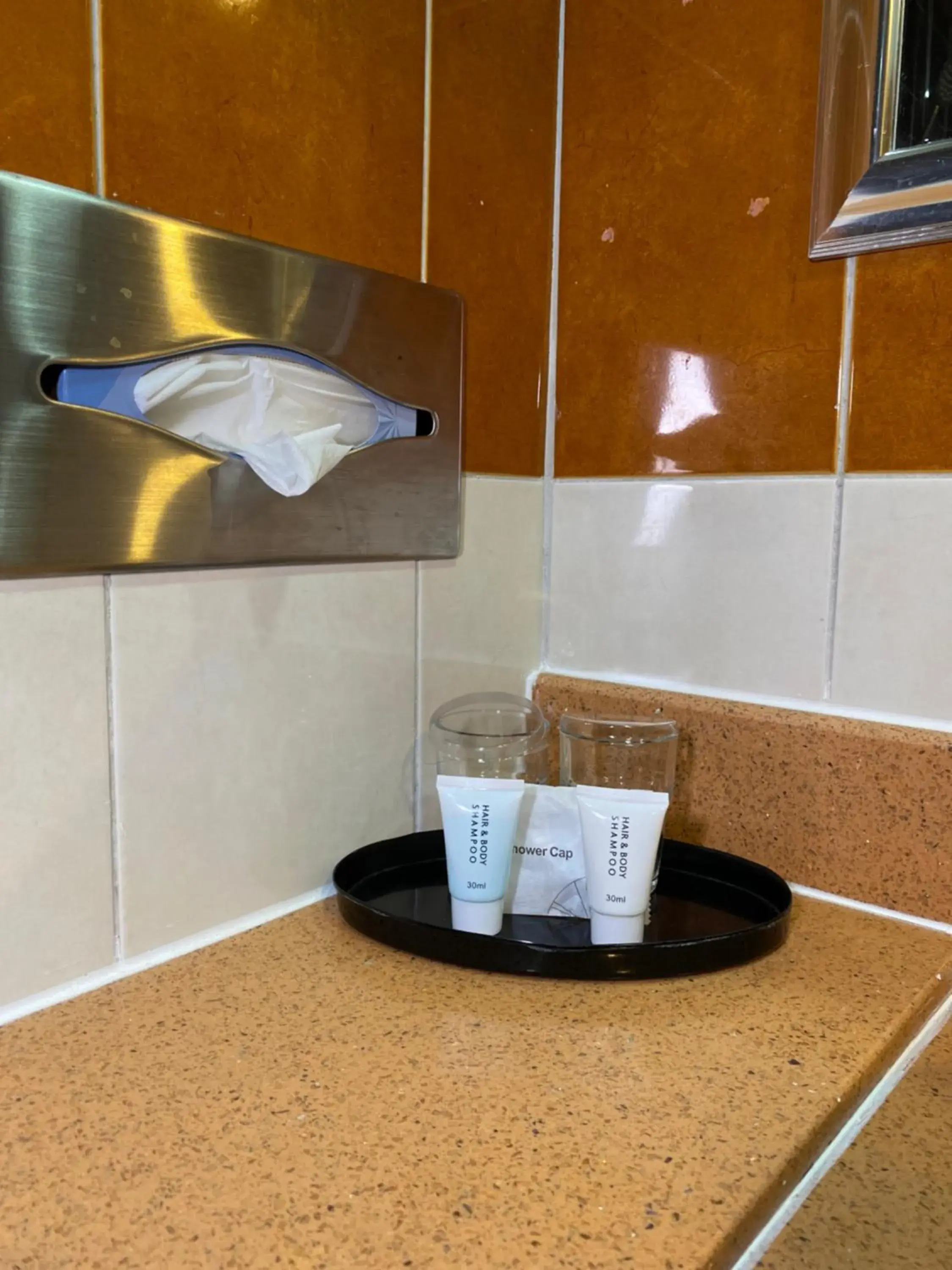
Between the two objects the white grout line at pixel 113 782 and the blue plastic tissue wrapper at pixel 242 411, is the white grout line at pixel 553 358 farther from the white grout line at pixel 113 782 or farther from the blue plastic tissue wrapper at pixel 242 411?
the white grout line at pixel 113 782

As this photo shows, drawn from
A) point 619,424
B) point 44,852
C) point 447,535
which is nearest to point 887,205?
point 619,424

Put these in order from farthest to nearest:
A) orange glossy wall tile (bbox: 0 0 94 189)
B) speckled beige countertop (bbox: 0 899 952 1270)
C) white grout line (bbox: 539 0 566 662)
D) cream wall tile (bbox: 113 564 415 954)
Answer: white grout line (bbox: 539 0 566 662), cream wall tile (bbox: 113 564 415 954), orange glossy wall tile (bbox: 0 0 94 189), speckled beige countertop (bbox: 0 899 952 1270)

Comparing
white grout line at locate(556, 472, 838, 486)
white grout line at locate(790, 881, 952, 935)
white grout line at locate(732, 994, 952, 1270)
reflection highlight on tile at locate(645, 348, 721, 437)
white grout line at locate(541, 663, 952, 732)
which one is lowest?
white grout line at locate(732, 994, 952, 1270)

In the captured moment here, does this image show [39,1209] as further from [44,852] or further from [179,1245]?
[44,852]

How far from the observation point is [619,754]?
739 millimetres

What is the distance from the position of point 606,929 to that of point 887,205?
53cm

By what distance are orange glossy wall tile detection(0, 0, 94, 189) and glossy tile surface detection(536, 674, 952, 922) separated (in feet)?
1.83

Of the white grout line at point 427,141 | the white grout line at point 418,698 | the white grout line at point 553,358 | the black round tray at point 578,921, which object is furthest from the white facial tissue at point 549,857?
the white grout line at point 427,141

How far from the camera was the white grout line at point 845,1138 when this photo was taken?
433 millimetres

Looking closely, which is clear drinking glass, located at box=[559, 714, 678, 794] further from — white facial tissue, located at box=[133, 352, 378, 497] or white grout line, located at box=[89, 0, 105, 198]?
white grout line, located at box=[89, 0, 105, 198]

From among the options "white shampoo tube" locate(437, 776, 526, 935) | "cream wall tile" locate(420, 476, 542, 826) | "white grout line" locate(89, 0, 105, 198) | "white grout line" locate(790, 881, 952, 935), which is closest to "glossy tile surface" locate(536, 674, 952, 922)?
"white grout line" locate(790, 881, 952, 935)

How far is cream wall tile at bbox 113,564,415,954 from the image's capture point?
2.02 ft

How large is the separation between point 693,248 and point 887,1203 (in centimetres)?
66

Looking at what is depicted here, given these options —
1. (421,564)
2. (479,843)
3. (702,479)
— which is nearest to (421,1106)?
(479,843)
